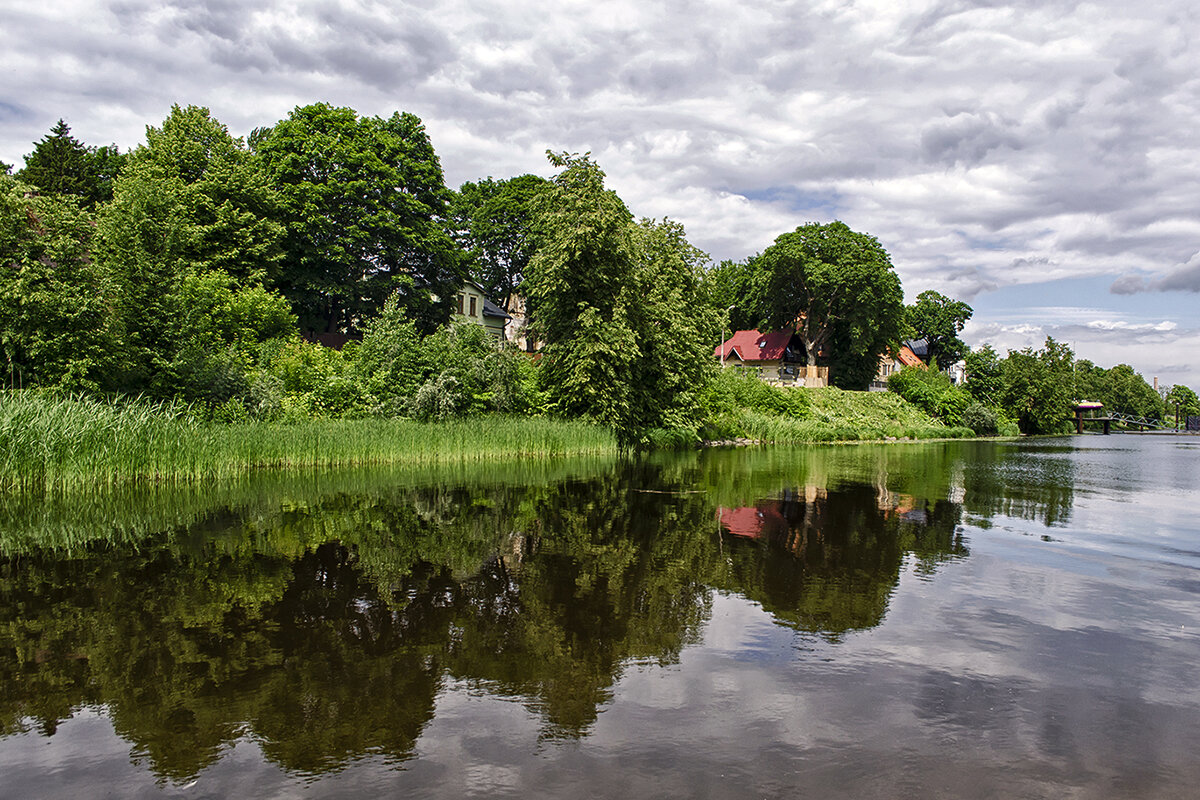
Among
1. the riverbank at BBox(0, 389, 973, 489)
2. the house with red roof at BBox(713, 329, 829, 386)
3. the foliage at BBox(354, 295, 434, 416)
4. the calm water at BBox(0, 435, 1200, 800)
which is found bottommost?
the calm water at BBox(0, 435, 1200, 800)

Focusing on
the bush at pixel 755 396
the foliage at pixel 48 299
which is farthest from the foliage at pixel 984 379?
the foliage at pixel 48 299

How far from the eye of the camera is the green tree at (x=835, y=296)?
62312mm

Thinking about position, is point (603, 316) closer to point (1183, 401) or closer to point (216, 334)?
point (216, 334)

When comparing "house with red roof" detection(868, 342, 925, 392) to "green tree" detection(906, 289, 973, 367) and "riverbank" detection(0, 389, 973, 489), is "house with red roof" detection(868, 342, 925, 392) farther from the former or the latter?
"riverbank" detection(0, 389, 973, 489)

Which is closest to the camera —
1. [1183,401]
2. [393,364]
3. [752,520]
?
[752,520]

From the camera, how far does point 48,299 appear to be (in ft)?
62.8

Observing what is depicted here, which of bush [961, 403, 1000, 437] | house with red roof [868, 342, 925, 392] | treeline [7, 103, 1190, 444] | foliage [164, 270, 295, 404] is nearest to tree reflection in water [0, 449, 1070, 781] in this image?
treeline [7, 103, 1190, 444]

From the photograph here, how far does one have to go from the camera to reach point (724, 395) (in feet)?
142

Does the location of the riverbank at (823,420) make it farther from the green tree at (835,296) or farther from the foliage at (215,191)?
the foliage at (215,191)

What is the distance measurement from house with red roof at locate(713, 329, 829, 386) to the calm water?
56307 mm

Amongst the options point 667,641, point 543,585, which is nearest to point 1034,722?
point 667,641

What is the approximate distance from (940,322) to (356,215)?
7773cm

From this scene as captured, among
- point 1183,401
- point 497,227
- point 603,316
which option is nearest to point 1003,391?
point 497,227

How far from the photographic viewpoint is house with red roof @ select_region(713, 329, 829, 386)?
69.1 meters
